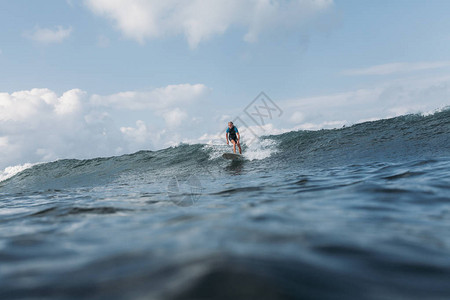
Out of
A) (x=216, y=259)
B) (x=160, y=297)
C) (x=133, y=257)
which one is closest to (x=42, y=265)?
(x=133, y=257)

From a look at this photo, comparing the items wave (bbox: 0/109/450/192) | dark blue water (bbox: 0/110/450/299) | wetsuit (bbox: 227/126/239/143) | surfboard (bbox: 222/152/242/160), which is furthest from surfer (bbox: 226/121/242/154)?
dark blue water (bbox: 0/110/450/299)

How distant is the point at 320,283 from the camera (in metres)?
1.36

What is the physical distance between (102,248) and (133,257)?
0.44 m

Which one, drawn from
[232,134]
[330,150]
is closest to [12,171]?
[232,134]

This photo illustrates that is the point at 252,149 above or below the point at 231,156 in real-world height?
above

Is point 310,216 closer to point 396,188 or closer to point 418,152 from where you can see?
point 396,188

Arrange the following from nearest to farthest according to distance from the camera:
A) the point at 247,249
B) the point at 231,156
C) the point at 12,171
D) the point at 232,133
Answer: the point at 247,249
the point at 231,156
the point at 232,133
the point at 12,171

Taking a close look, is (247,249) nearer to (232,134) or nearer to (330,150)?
(330,150)

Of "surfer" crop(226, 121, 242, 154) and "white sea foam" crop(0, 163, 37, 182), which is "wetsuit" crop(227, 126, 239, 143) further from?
"white sea foam" crop(0, 163, 37, 182)

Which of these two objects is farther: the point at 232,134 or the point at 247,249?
the point at 232,134

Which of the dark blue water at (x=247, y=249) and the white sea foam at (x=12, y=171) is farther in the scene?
the white sea foam at (x=12, y=171)

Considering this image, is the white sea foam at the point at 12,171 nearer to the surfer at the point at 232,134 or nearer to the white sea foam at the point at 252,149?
the white sea foam at the point at 252,149

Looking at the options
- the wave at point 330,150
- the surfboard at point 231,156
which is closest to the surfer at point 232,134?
the surfboard at point 231,156

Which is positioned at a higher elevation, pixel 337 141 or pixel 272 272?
pixel 337 141
